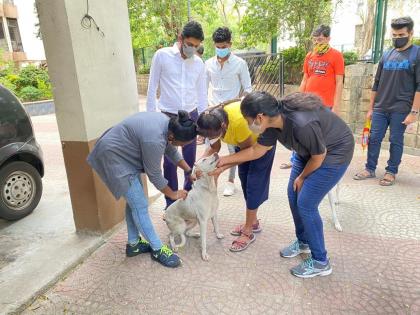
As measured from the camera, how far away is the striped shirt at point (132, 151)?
105 inches

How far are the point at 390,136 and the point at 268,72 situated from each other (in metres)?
4.68

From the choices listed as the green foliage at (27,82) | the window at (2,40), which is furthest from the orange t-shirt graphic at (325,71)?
the window at (2,40)

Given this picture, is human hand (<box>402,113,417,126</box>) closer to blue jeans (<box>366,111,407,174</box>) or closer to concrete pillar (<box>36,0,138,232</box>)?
blue jeans (<box>366,111,407,174</box>)

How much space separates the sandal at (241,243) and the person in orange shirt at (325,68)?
2412 mm

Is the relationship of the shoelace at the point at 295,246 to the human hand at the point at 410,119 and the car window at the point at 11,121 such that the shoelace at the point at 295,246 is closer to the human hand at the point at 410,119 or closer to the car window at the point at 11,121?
the human hand at the point at 410,119

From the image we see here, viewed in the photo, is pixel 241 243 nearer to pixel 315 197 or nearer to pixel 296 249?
pixel 296 249


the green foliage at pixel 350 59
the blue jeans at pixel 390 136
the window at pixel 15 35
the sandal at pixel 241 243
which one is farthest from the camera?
the window at pixel 15 35

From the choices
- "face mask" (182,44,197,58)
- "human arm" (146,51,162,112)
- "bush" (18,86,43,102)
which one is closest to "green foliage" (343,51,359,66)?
"face mask" (182,44,197,58)

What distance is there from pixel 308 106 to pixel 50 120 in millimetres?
11561

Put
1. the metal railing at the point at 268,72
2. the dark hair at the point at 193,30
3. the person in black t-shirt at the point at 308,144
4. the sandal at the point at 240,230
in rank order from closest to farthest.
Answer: the person in black t-shirt at the point at 308,144 → the dark hair at the point at 193,30 → the sandal at the point at 240,230 → the metal railing at the point at 268,72

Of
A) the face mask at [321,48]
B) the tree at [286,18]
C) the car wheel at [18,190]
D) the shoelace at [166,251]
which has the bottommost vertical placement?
the shoelace at [166,251]

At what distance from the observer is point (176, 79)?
375 centimetres

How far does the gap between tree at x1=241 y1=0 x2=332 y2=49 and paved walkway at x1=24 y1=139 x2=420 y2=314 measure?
19.2 feet

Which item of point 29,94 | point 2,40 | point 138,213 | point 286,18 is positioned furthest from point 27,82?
point 138,213
